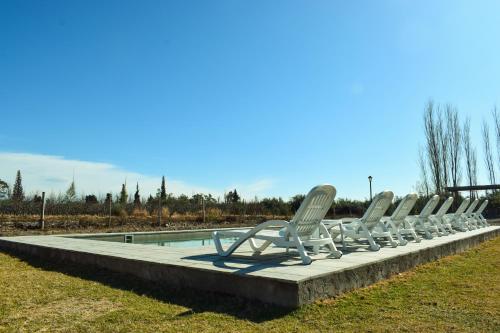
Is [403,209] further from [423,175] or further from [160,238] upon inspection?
[423,175]

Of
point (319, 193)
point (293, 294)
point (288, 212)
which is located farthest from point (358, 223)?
point (288, 212)

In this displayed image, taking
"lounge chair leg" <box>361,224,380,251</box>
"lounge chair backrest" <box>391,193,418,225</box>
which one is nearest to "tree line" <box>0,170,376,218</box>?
"lounge chair backrest" <box>391,193,418,225</box>

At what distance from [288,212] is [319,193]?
70.5 ft

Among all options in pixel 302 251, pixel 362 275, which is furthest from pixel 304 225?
pixel 362 275

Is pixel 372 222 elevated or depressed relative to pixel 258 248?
elevated

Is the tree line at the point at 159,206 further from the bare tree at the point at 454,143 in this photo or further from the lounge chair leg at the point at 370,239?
the lounge chair leg at the point at 370,239

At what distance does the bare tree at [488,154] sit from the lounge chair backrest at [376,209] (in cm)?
3014

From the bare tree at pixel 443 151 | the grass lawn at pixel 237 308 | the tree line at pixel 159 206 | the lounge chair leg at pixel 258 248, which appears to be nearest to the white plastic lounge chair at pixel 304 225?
the lounge chair leg at pixel 258 248

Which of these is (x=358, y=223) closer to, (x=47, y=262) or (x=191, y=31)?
(x=47, y=262)

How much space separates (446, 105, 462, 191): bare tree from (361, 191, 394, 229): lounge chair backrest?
26959 millimetres

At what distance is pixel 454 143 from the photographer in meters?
30.6

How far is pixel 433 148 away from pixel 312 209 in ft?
94.9

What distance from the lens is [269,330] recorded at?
323 cm

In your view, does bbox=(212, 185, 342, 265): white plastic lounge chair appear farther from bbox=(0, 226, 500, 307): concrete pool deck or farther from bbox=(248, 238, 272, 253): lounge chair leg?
bbox=(248, 238, 272, 253): lounge chair leg
